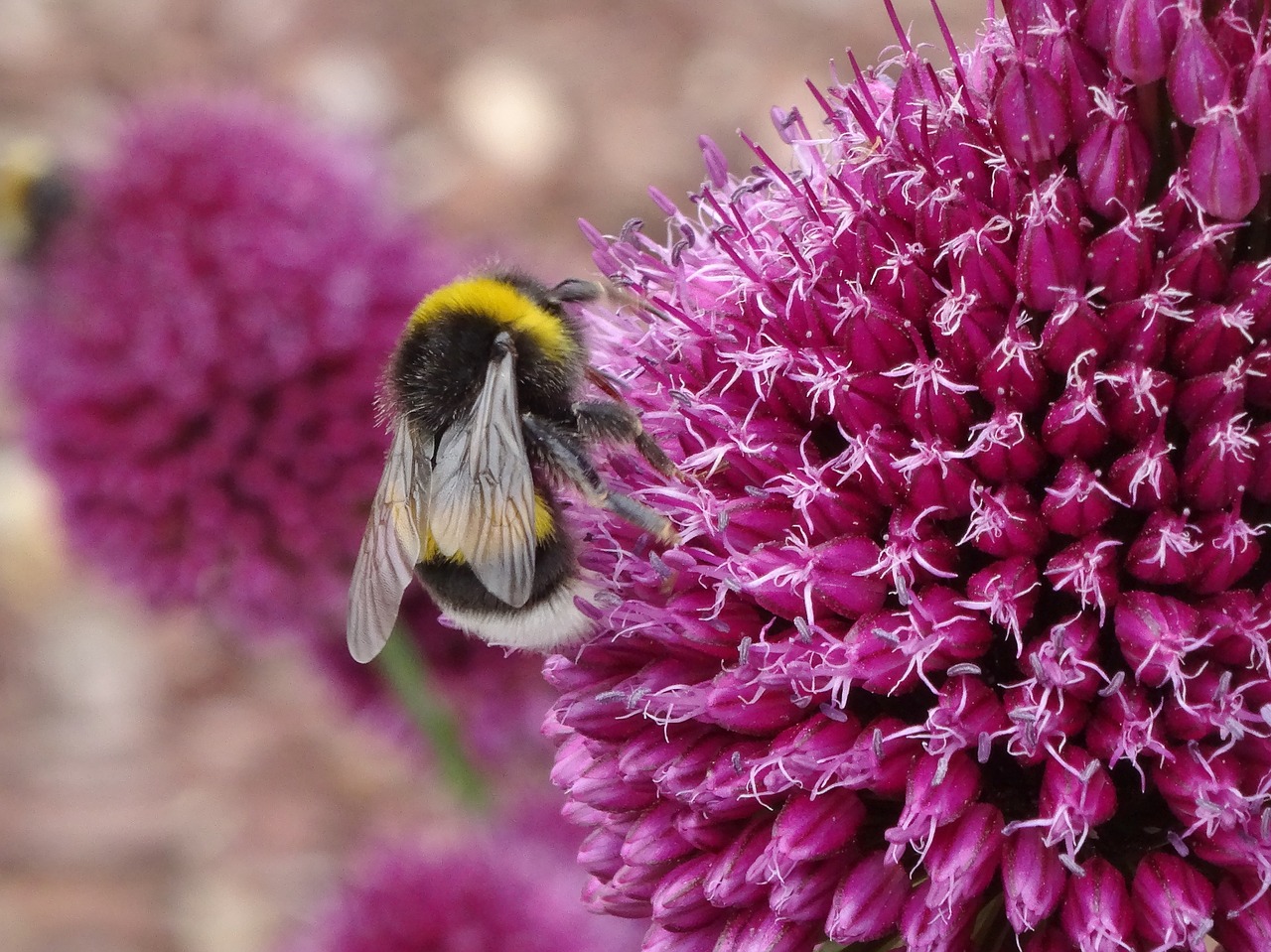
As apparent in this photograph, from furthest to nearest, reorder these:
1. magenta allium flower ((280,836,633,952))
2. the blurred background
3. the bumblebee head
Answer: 1. the blurred background
2. magenta allium flower ((280,836,633,952))
3. the bumblebee head

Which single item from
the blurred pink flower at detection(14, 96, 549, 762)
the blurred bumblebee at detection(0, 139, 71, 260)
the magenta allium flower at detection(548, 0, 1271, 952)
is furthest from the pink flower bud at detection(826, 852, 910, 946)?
the blurred bumblebee at detection(0, 139, 71, 260)

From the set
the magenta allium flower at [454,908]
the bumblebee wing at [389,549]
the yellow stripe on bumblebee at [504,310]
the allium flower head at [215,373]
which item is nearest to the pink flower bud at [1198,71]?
the yellow stripe on bumblebee at [504,310]

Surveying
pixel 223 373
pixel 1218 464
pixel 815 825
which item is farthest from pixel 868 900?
pixel 223 373

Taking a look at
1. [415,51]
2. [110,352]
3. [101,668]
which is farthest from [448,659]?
[415,51]

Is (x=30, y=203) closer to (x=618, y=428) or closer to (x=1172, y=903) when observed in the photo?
(x=618, y=428)

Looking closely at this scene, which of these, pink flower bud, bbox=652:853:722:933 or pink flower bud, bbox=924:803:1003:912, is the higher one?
pink flower bud, bbox=652:853:722:933

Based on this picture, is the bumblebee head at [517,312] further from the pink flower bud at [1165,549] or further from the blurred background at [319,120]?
the blurred background at [319,120]

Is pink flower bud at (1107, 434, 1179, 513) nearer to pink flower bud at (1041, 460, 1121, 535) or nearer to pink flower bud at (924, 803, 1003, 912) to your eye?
pink flower bud at (1041, 460, 1121, 535)
